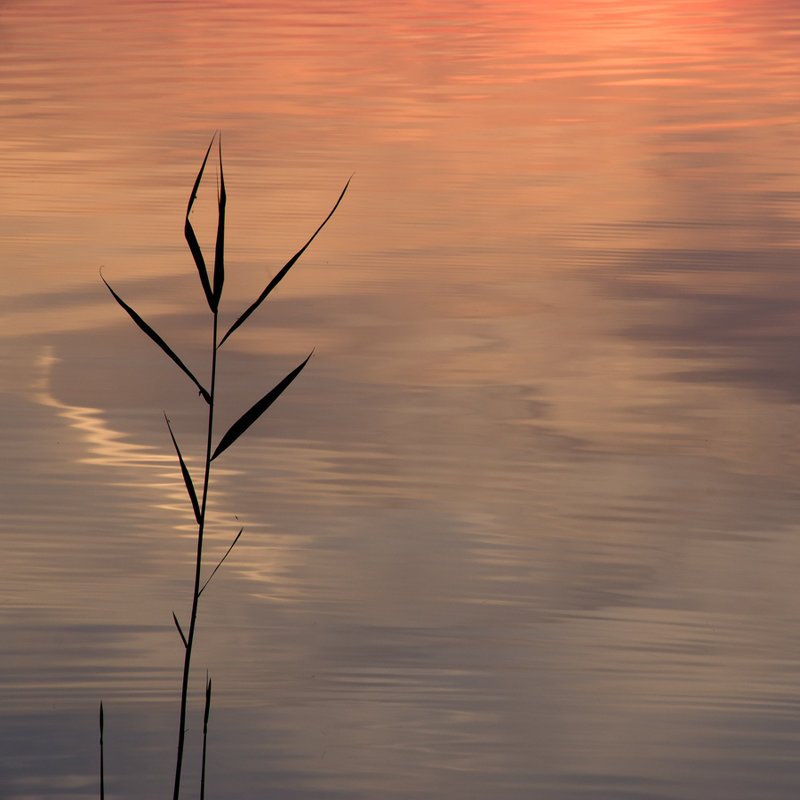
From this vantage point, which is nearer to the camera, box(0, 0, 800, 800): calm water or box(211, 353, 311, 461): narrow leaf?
box(211, 353, 311, 461): narrow leaf

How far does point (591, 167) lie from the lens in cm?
369

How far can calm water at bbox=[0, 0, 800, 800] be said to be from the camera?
151 cm

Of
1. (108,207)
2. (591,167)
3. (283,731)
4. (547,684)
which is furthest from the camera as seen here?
(591,167)

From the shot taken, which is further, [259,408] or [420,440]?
[420,440]

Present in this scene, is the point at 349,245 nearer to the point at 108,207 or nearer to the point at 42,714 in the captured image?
the point at 108,207

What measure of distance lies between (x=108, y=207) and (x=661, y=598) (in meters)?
2.01

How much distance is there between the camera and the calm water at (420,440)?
4.97 feet

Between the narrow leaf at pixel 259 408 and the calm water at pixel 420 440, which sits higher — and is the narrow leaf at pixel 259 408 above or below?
above

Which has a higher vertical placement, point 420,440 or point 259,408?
point 259,408

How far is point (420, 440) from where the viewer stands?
229 cm

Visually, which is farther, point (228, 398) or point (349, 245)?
point (349, 245)

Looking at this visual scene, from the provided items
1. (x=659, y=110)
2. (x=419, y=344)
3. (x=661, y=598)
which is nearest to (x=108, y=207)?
(x=419, y=344)

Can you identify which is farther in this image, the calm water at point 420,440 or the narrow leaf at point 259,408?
the calm water at point 420,440

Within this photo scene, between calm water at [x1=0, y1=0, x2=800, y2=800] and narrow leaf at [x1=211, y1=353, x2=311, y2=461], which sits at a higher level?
narrow leaf at [x1=211, y1=353, x2=311, y2=461]
